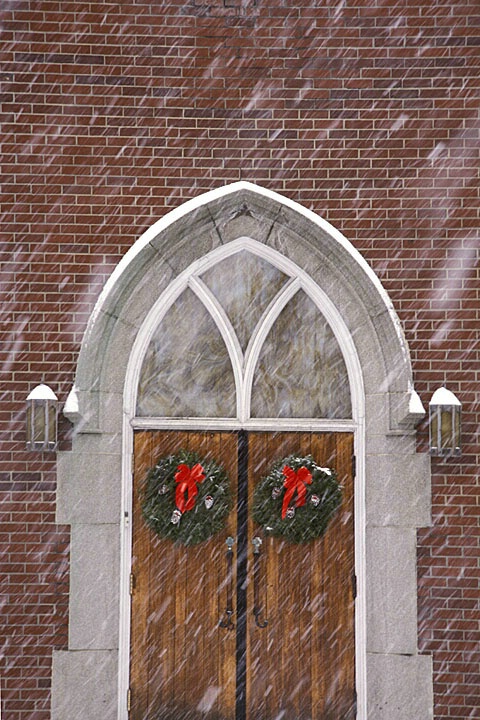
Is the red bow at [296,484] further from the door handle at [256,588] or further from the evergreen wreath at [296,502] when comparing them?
the door handle at [256,588]

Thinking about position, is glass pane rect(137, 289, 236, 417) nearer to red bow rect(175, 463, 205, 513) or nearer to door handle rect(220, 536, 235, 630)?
red bow rect(175, 463, 205, 513)

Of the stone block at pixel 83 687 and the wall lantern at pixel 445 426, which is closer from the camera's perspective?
the stone block at pixel 83 687

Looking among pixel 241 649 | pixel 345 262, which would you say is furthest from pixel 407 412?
pixel 241 649

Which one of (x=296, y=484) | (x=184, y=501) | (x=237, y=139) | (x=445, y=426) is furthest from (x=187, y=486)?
(x=237, y=139)

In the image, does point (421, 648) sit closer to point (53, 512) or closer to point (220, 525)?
point (220, 525)

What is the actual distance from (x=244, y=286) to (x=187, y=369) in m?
0.78

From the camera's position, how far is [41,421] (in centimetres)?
669

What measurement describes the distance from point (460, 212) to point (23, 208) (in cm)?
331

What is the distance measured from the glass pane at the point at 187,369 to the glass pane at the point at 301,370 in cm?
27

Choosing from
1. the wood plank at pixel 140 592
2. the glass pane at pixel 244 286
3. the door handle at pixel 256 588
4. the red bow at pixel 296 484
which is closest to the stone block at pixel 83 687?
the wood plank at pixel 140 592

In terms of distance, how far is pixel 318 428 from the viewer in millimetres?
6914

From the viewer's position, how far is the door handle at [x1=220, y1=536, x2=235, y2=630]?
22.3ft

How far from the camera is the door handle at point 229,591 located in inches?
268

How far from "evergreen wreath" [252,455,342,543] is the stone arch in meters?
0.26
